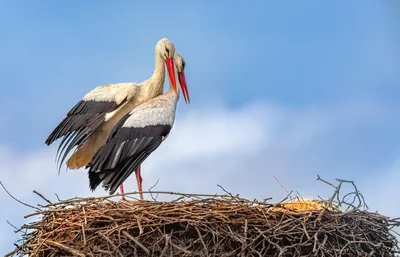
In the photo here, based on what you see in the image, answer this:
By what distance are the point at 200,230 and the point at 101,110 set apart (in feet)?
7.44

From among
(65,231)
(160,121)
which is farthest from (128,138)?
(65,231)

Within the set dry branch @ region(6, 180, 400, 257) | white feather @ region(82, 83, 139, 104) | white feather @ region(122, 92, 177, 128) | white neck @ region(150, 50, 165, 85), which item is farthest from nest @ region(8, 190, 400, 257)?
white neck @ region(150, 50, 165, 85)

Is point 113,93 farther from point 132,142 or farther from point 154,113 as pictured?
point 132,142

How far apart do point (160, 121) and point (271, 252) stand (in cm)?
179

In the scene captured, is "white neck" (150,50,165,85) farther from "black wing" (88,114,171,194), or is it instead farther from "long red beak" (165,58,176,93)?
"black wing" (88,114,171,194)

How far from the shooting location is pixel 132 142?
648cm

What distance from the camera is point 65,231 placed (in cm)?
548

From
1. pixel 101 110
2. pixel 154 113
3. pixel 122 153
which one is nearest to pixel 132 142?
pixel 122 153

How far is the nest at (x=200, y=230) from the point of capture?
17.0 ft

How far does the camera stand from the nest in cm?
517

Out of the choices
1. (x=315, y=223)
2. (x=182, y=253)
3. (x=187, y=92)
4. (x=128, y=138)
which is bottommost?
(x=182, y=253)

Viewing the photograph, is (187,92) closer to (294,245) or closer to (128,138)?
(128,138)

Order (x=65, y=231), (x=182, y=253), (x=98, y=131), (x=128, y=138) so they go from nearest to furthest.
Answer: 1. (x=182, y=253)
2. (x=65, y=231)
3. (x=128, y=138)
4. (x=98, y=131)

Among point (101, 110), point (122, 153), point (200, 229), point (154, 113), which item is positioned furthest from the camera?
point (101, 110)
